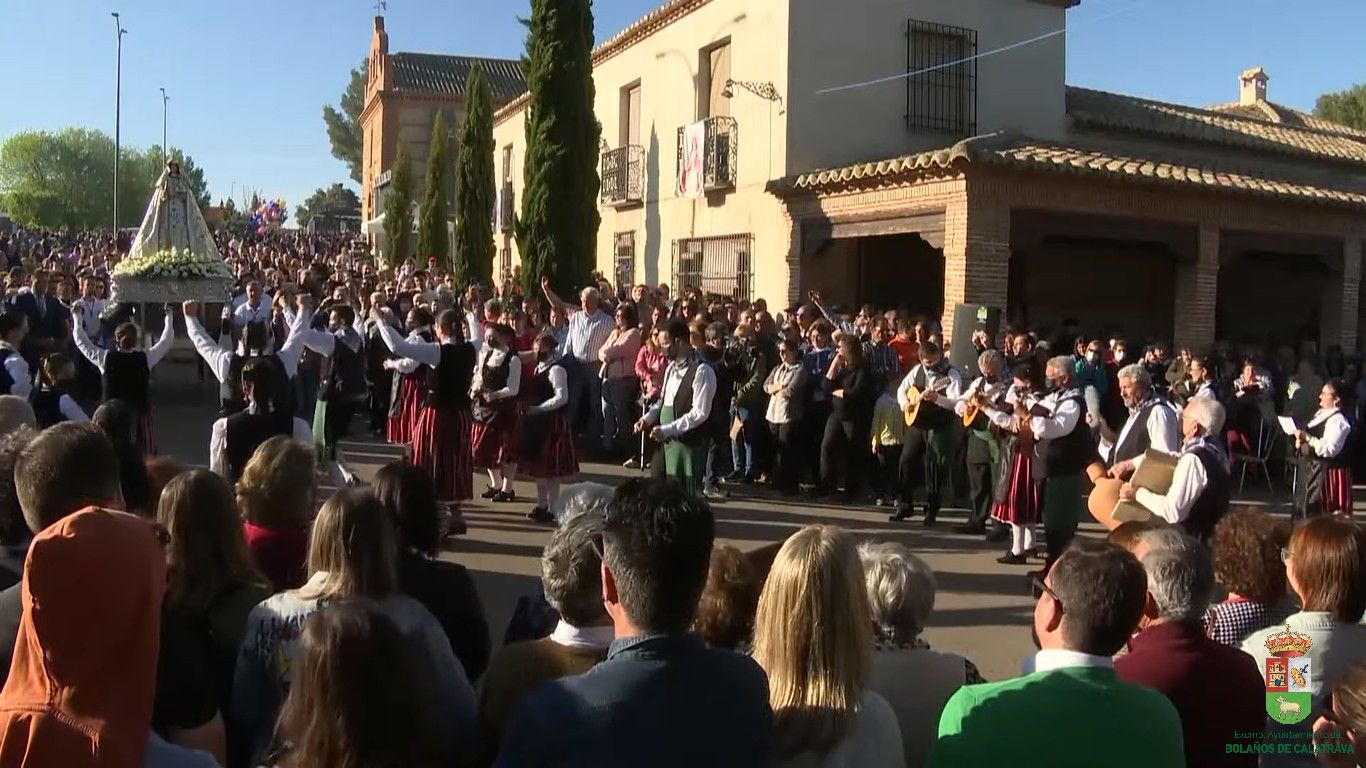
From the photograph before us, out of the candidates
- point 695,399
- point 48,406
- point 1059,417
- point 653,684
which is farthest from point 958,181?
point 653,684

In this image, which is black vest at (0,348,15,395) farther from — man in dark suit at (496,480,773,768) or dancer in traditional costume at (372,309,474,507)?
man in dark suit at (496,480,773,768)

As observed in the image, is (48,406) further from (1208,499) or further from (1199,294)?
(1199,294)

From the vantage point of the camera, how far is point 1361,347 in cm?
1898

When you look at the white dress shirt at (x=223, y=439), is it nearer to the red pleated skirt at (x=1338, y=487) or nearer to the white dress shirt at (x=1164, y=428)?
the white dress shirt at (x=1164, y=428)

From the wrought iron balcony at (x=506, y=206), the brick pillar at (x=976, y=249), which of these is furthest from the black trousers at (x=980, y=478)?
the wrought iron balcony at (x=506, y=206)

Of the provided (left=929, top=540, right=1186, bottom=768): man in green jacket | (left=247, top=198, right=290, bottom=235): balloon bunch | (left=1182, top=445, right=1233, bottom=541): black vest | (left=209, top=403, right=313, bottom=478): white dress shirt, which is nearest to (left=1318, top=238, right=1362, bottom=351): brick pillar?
(left=1182, top=445, right=1233, bottom=541): black vest

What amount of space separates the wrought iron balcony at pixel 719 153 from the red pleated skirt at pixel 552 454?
9.55 metres

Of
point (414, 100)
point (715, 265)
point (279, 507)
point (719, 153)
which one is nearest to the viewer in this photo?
point (279, 507)

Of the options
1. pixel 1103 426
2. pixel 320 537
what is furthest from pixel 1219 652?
pixel 1103 426

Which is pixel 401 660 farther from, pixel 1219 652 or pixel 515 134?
pixel 515 134

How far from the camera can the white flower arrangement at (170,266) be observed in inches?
579

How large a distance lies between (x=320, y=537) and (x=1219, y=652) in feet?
8.42

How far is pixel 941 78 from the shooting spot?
58.4ft

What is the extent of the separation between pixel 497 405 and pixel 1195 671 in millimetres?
7310
